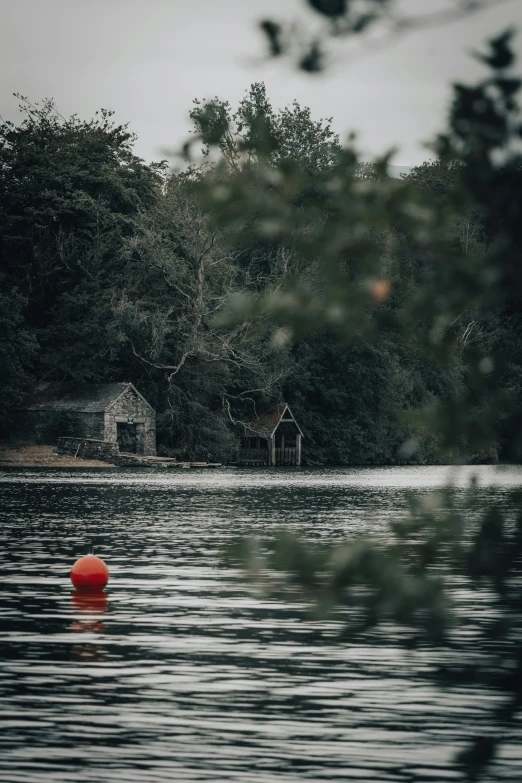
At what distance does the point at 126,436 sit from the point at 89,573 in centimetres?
6975

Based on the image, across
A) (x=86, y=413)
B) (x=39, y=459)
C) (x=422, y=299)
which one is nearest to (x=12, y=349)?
(x=86, y=413)

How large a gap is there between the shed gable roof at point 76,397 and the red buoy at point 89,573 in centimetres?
6589

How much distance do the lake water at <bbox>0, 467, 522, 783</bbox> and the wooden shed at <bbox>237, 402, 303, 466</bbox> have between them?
6924 centimetres

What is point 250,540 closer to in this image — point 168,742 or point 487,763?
point 487,763

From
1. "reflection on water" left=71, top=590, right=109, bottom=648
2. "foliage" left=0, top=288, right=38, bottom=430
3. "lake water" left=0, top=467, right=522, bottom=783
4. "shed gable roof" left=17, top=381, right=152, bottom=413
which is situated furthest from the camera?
"shed gable roof" left=17, top=381, right=152, bottom=413

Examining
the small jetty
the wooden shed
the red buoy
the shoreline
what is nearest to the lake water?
the red buoy

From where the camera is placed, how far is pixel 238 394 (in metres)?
96.1

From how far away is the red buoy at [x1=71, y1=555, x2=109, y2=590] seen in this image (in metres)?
20.0

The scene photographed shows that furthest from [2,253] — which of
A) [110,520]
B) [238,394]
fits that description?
[110,520]

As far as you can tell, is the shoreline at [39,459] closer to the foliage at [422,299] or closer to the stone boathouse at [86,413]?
the stone boathouse at [86,413]

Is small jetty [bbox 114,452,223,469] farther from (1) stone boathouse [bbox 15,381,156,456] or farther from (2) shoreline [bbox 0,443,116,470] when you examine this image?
(1) stone boathouse [bbox 15,381,156,456]

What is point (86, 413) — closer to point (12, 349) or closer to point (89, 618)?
point (12, 349)

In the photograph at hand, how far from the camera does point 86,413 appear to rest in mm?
86938

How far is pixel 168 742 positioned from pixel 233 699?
1871 millimetres
